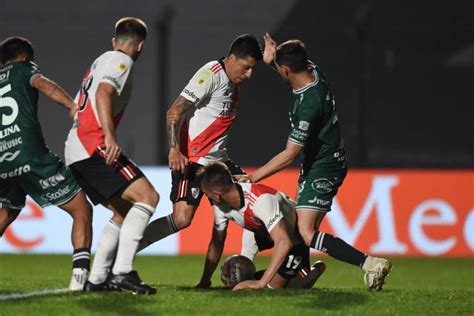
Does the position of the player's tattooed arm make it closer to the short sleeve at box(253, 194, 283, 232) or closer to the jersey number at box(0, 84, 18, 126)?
the short sleeve at box(253, 194, 283, 232)

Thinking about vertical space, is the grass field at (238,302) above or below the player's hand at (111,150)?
below

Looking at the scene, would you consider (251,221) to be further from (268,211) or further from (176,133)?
(176,133)

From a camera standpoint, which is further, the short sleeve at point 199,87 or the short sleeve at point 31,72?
the short sleeve at point 199,87

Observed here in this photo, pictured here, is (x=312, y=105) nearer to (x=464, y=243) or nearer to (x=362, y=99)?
(x=464, y=243)

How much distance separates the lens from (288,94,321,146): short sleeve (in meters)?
8.96

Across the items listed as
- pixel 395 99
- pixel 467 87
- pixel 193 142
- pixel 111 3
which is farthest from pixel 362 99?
pixel 193 142

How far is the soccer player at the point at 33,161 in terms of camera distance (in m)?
8.41

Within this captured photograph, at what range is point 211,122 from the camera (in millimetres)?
9625

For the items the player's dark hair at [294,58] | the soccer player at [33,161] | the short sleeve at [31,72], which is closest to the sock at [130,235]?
the soccer player at [33,161]

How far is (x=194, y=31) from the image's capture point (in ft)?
65.4

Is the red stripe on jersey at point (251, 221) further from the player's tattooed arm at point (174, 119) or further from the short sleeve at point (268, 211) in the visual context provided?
the player's tattooed arm at point (174, 119)

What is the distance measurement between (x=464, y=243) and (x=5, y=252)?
7.50 metres

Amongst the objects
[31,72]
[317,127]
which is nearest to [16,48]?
[31,72]

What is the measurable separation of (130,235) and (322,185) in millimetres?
2109
